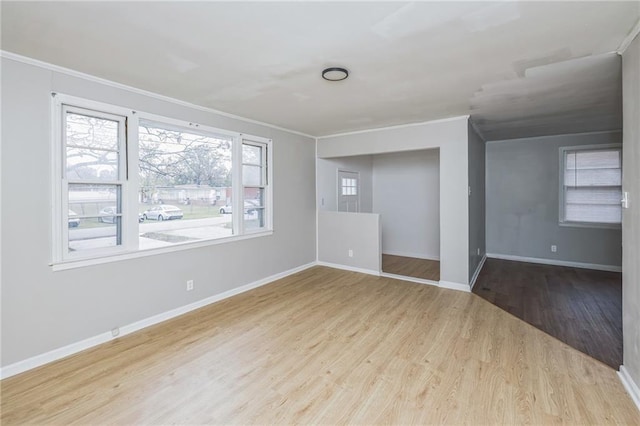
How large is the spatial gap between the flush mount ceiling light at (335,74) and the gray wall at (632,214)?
79.0 inches

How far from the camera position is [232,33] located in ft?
6.64

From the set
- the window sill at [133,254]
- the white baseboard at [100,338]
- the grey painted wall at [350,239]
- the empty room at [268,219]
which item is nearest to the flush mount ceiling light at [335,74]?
the empty room at [268,219]

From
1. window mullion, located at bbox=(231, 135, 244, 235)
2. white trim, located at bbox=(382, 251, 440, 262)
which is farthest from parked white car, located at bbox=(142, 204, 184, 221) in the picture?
white trim, located at bbox=(382, 251, 440, 262)

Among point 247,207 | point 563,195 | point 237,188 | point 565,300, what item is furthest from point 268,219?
A: point 563,195

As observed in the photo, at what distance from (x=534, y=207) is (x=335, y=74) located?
5481 mm

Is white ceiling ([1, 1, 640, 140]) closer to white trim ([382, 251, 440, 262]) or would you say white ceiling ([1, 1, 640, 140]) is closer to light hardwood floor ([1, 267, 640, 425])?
light hardwood floor ([1, 267, 640, 425])

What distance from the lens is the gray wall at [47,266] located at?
91.2 inches

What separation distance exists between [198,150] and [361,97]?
2095 millimetres

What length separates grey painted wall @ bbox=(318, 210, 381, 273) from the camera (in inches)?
204

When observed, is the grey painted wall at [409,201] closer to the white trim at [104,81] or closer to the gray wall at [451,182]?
the gray wall at [451,182]

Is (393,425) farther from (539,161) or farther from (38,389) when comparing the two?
(539,161)

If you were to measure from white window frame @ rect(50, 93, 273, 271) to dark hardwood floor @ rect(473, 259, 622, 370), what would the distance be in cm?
376

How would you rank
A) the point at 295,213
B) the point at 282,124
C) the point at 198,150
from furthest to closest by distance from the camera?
1. the point at 295,213
2. the point at 282,124
3. the point at 198,150

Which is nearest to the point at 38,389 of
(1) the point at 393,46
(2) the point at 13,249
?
(2) the point at 13,249
